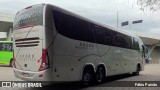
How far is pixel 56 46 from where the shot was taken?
993cm

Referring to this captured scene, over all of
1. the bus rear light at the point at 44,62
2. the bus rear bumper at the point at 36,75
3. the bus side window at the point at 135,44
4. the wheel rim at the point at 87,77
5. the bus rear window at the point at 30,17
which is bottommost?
the wheel rim at the point at 87,77

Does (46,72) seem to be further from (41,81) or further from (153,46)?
(153,46)

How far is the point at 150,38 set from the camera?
56906 millimetres

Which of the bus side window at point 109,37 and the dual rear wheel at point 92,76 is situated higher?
the bus side window at point 109,37

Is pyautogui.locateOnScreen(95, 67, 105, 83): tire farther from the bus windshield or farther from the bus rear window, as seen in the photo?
the bus windshield

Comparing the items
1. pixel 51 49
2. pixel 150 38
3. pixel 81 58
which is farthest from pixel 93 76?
pixel 150 38

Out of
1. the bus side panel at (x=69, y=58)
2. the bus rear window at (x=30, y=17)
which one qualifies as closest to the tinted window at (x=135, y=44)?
the bus side panel at (x=69, y=58)

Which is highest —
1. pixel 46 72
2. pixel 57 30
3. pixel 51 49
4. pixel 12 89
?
pixel 57 30

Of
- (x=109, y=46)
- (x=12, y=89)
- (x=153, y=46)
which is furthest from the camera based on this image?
(x=153, y=46)

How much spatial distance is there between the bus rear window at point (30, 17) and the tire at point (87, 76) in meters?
3.19

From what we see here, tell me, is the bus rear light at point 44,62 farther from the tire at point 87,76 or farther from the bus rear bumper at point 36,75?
the tire at point 87,76

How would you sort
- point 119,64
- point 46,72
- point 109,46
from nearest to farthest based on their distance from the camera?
point 46,72
point 109,46
point 119,64

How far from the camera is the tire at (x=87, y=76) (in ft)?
38.4

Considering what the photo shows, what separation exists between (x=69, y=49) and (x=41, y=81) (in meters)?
1.78
